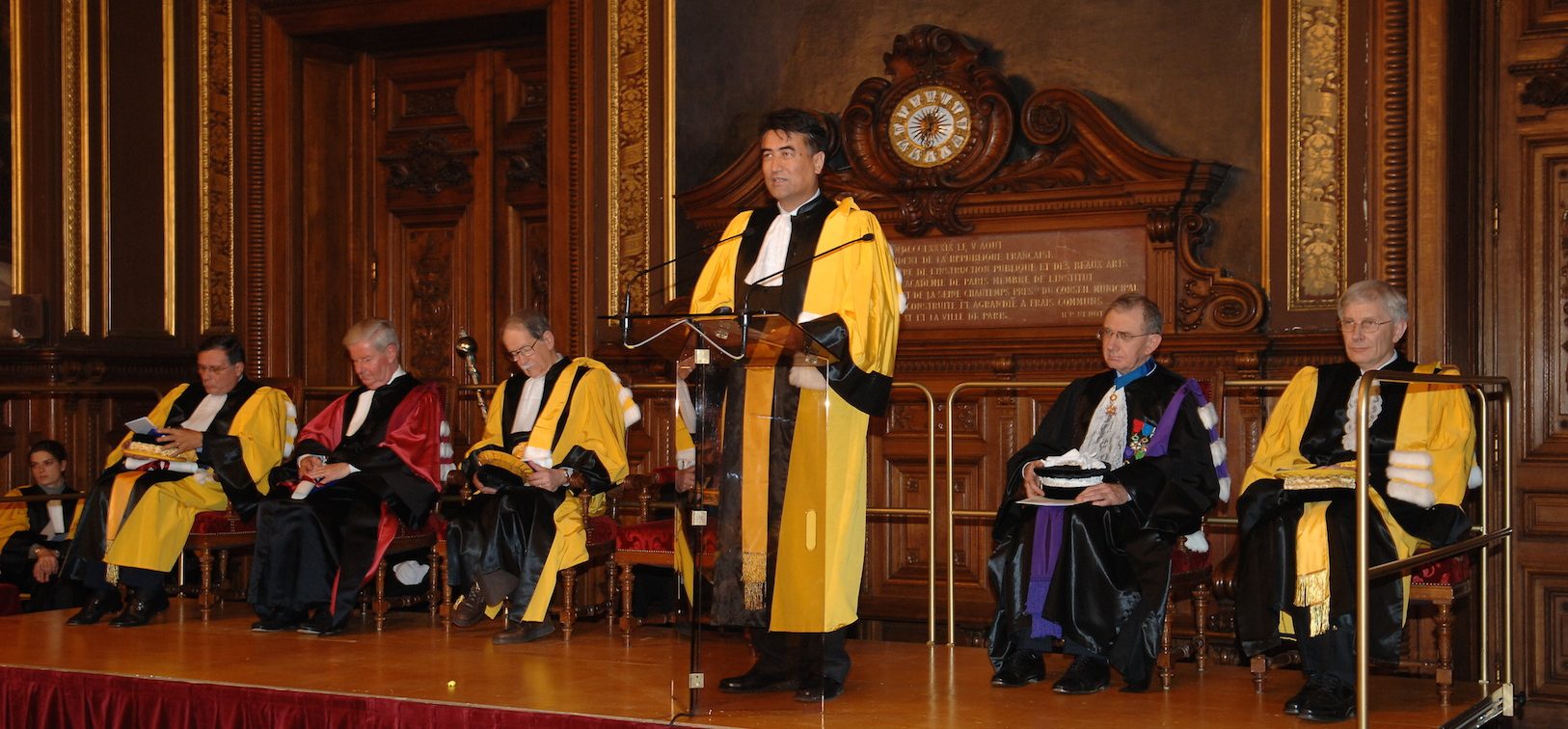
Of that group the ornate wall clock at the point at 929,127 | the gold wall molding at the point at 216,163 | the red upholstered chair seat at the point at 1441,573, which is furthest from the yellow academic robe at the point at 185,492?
the red upholstered chair seat at the point at 1441,573

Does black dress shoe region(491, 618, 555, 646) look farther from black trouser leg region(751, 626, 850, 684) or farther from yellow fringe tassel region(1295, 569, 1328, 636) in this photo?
yellow fringe tassel region(1295, 569, 1328, 636)

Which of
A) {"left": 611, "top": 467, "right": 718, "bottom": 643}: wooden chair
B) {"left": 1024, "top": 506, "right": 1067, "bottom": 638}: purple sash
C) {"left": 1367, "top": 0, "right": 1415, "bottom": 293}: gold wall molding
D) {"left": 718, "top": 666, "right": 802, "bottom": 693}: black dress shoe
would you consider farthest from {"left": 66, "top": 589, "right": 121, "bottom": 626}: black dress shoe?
{"left": 1367, "top": 0, "right": 1415, "bottom": 293}: gold wall molding

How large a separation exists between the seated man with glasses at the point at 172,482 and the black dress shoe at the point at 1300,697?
14.3 feet

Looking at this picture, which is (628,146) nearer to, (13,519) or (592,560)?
(592,560)

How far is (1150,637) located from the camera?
5062mm

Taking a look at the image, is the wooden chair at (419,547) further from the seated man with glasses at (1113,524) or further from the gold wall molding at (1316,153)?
the gold wall molding at (1316,153)

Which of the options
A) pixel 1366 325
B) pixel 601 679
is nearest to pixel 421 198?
pixel 601 679

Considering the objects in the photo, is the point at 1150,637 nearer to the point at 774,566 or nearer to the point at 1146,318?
the point at 1146,318

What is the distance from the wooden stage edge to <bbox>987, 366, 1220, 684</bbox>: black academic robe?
18cm

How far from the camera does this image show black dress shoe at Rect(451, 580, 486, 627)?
254 inches

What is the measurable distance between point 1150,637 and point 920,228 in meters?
2.79

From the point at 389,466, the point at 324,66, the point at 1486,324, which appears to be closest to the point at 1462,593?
the point at 1486,324

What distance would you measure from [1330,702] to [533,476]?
3082 millimetres

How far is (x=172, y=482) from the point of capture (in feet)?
22.1
